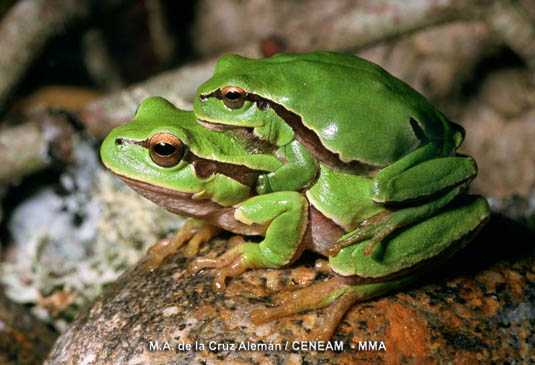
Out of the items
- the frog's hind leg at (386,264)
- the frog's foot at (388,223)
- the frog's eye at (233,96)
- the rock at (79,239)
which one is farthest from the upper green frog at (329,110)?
the rock at (79,239)

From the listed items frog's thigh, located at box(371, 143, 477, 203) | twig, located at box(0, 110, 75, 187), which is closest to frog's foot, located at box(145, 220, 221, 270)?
frog's thigh, located at box(371, 143, 477, 203)

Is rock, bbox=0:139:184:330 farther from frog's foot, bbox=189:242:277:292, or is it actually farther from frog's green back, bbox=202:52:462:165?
frog's green back, bbox=202:52:462:165

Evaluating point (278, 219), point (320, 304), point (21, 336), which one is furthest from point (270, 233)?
point (21, 336)

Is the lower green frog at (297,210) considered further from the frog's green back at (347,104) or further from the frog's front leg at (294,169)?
the frog's green back at (347,104)

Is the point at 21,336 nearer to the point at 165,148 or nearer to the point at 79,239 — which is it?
the point at 79,239

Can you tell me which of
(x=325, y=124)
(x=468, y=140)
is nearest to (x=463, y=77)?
(x=468, y=140)
